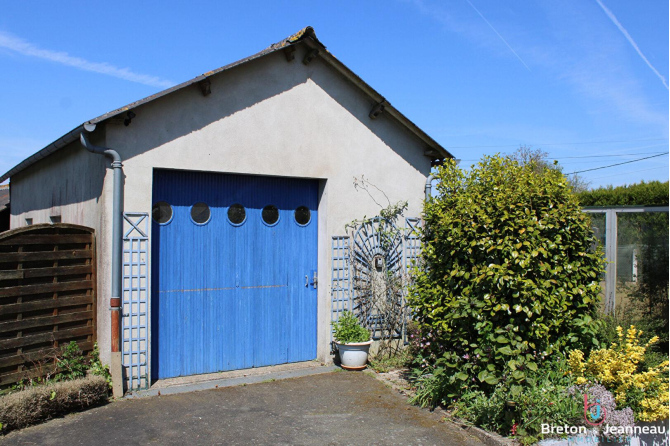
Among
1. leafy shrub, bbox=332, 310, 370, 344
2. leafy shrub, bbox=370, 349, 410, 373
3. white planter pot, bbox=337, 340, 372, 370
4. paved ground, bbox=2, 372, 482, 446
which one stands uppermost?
leafy shrub, bbox=332, 310, 370, 344

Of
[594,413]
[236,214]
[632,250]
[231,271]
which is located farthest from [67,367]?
[632,250]

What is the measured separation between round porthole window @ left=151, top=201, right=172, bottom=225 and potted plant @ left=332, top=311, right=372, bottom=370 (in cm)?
277

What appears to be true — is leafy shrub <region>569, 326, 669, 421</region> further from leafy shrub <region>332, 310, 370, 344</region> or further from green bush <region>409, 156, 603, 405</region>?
leafy shrub <region>332, 310, 370, 344</region>

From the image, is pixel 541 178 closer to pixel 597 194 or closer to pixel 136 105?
pixel 136 105

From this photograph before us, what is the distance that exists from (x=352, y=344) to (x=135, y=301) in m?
2.91

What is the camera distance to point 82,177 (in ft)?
22.8

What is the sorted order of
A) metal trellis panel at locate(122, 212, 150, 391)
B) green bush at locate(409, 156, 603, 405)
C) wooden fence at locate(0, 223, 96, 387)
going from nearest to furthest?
1. green bush at locate(409, 156, 603, 405)
2. wooden fence at locate(0, 223, 96, 387)
3. metal trellis panel at locate(122, 212, 150, 391)

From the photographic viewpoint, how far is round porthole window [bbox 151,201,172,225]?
257 inches

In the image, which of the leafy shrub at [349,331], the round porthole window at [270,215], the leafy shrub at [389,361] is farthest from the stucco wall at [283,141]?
the leafy shrub at [389,361]

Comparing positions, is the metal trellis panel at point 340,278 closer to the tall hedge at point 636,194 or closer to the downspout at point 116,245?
the downspout at point 116,245

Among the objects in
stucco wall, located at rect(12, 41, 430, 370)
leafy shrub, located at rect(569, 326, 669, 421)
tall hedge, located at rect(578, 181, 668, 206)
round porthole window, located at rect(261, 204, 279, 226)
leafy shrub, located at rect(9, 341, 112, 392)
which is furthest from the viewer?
tall hedge, located at rect(578, 181, 668, 206)

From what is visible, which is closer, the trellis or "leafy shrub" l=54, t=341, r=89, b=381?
"leafy shrub" l=54, t=341, r=89, b=381

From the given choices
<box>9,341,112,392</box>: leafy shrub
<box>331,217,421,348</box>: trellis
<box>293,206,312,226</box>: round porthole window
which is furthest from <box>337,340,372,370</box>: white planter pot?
<box>9,341,112,392</box>: leafy shrub

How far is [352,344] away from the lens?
714cm
